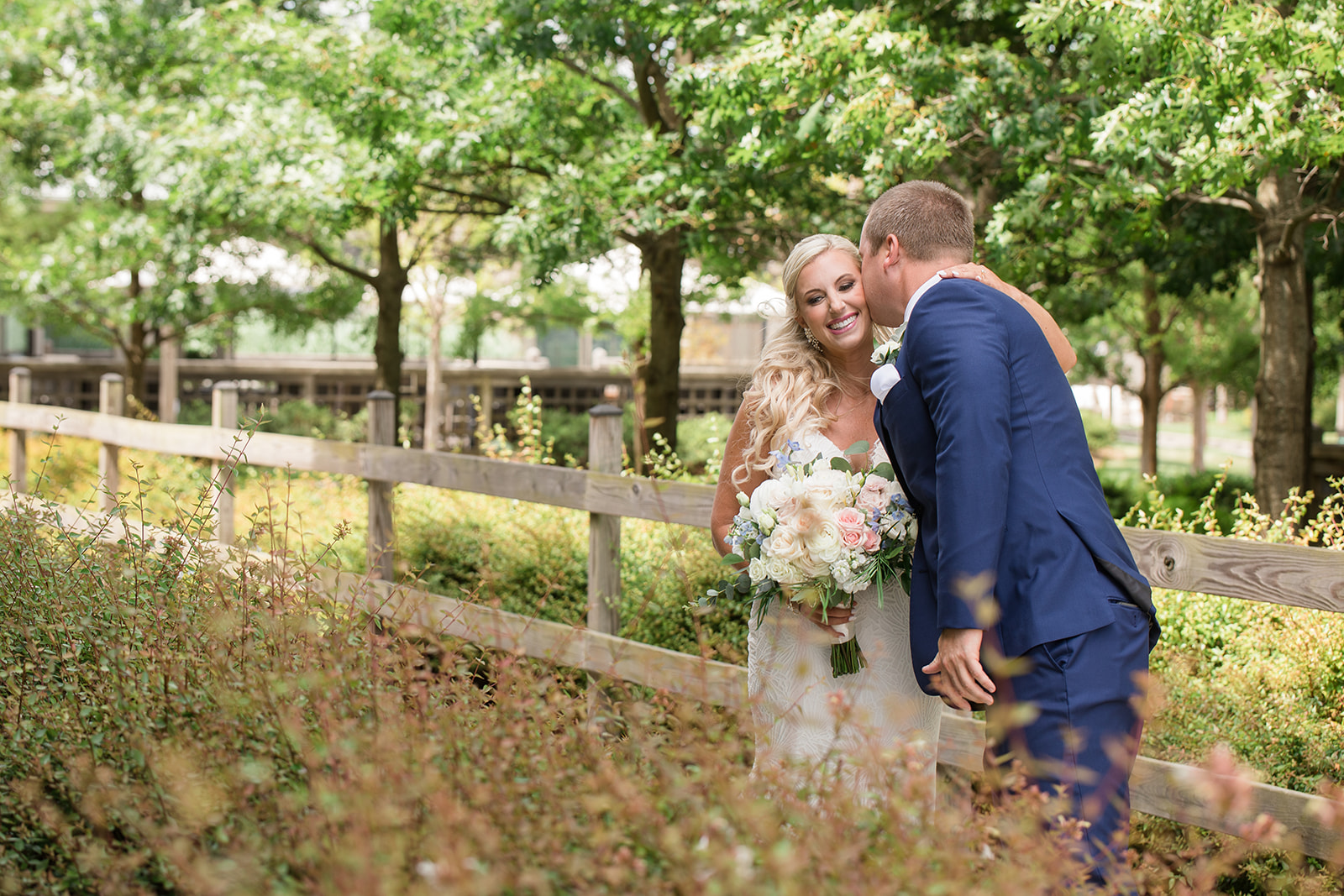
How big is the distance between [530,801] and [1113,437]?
2988 centimetres

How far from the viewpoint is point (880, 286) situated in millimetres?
2742

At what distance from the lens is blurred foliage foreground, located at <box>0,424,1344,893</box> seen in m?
1.52

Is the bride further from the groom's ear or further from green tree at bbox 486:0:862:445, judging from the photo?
green tree at bbox 486:0:862:445

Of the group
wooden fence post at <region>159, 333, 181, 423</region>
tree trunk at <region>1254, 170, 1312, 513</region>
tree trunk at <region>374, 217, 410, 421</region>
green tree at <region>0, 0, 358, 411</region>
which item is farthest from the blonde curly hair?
wooden fence post at <region>159, 333, 181, 423</region>

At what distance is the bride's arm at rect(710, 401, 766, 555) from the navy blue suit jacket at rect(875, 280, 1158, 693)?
86cm

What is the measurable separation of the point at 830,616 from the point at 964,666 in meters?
0.69

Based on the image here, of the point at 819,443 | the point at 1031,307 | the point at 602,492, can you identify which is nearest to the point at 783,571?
the point at 819,443

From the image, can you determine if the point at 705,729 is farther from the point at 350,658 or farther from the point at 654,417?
the point at 654,417

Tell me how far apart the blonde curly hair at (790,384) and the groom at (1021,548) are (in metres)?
0.69

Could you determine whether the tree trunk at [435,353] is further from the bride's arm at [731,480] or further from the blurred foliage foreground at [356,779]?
the blurred foliage foreground at [356,779]

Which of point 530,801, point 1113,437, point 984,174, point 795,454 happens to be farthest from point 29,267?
point 1113,437

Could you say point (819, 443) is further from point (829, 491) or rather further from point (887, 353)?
point (887, 353)

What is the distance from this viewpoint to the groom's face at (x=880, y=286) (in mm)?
2725

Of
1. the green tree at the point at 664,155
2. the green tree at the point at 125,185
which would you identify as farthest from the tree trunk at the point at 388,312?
the green tree at the point at 664,155
